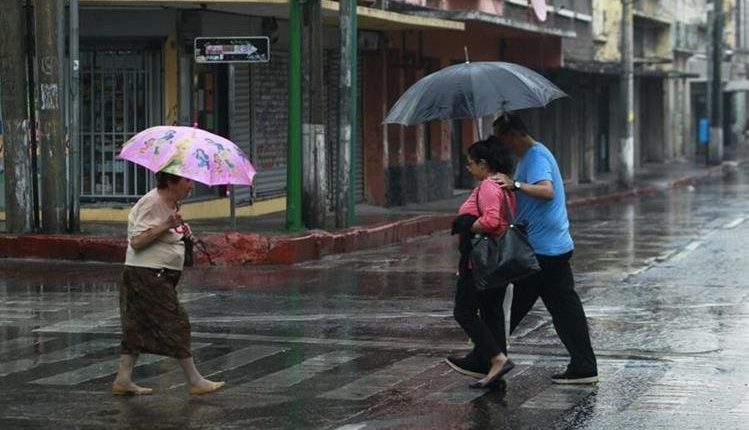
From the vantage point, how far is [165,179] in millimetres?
9086

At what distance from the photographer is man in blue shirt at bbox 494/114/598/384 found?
949cm

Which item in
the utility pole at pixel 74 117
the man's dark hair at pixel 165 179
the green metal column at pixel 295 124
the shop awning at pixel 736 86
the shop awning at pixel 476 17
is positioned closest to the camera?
the man's dark hair at pixel 165 179

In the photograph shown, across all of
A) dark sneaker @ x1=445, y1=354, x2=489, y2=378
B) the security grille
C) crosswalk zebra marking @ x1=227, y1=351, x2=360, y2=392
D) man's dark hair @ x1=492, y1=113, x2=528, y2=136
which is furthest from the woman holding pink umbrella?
the security grille

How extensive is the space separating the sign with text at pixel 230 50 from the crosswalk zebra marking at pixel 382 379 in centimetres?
898

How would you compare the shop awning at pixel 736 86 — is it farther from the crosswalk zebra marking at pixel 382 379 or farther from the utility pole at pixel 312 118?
the crosswalk zebra marking at pixel 382 379

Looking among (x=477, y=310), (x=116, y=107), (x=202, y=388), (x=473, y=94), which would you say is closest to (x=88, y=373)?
(x=202, y=388)

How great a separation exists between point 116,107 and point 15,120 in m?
3.65

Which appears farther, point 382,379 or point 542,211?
point 382,379

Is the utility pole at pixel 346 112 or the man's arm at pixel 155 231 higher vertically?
the utility pole at pixel 346 112

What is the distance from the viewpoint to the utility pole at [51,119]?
17844 mm

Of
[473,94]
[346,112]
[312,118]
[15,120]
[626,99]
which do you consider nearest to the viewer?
[473,94]

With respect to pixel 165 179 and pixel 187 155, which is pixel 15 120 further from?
pixel 187 155

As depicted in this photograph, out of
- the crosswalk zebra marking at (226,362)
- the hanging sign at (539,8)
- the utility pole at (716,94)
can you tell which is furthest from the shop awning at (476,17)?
the utility pole at (716,94)

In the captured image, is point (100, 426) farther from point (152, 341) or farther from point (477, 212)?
point (477, 212)
